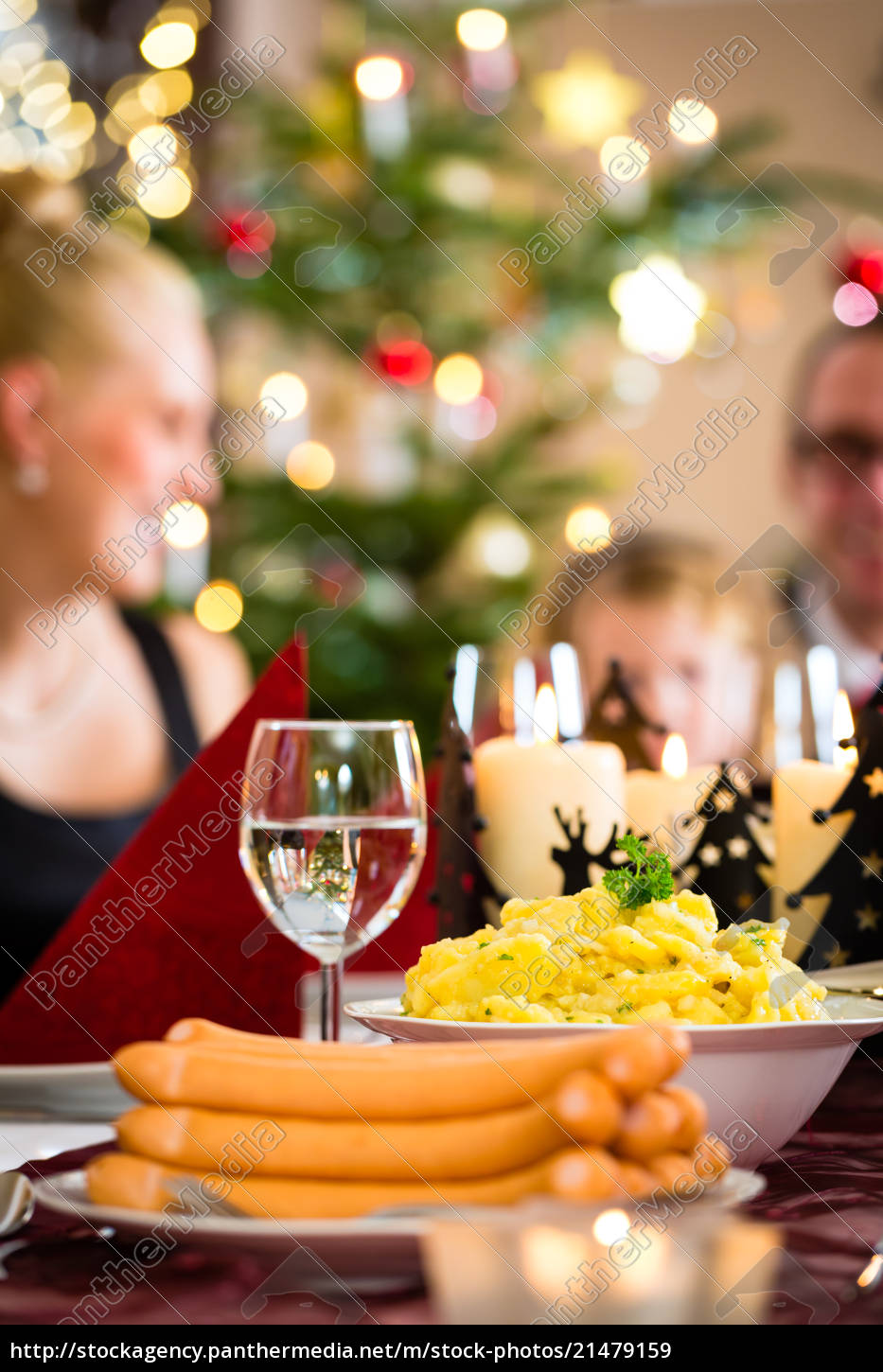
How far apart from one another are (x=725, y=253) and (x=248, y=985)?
2403 millimetres

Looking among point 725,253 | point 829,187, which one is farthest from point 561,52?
point 725,253

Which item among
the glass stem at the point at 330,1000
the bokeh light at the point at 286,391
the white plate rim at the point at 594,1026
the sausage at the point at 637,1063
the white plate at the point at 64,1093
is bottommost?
the white plate at the point at 64,1093

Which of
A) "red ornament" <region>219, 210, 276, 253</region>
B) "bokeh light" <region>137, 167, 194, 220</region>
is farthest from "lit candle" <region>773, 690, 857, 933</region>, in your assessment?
"bokeh light" <region>137, 167, 194, 220</region>

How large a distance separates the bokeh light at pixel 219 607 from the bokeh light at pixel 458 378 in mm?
642

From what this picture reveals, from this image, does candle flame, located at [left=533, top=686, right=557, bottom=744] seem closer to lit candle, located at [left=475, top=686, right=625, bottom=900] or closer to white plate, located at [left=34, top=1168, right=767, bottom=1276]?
lit candle, located at [left=475, top=686, right=625, bottom=900]

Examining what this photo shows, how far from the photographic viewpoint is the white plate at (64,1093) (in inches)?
28.1

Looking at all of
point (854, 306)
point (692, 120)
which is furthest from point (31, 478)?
point (854, 306)

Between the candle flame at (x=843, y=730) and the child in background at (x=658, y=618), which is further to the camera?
the child in background at (x=658, y=618)

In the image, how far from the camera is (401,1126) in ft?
1.37

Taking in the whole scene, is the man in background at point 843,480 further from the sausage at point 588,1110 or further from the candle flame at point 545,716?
Answer: the sausage at point 588,1110

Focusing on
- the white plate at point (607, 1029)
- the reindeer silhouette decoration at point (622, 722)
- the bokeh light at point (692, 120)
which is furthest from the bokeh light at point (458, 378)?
the white plate at point (607, 1029)

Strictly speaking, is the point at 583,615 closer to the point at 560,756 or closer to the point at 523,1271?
the point at 560,756

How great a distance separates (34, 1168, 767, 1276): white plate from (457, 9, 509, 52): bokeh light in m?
2.81

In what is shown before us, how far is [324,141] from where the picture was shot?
2.69 meters
